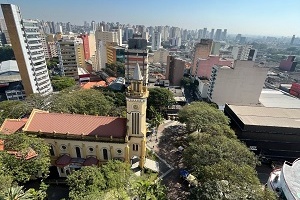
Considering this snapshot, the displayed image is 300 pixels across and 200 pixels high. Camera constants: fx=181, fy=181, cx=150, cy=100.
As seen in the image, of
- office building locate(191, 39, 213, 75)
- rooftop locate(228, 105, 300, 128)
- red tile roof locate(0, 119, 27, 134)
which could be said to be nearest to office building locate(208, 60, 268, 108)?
rooftop locate(228, 105, 300, 128)

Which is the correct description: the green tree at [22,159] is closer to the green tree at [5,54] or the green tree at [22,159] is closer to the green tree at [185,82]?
the green tree at [185,82]

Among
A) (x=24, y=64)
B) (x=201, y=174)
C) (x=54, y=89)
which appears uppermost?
(x=24, y=64)

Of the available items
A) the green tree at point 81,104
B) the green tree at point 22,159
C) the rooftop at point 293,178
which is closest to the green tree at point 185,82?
the green tree at point 81,104

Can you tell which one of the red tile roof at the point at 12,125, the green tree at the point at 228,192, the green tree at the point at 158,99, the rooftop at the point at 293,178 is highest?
the red tile roof at the point at 12,125

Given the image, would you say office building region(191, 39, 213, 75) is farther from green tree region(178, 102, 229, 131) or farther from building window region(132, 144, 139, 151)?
building window region(132, 144, 139, 151)

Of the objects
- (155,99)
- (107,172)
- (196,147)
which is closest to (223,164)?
(196,147)

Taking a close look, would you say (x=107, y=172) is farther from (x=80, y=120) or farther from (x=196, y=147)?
(x=196, y=147)

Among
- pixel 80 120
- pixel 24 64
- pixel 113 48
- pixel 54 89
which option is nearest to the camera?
pixel 80 120
